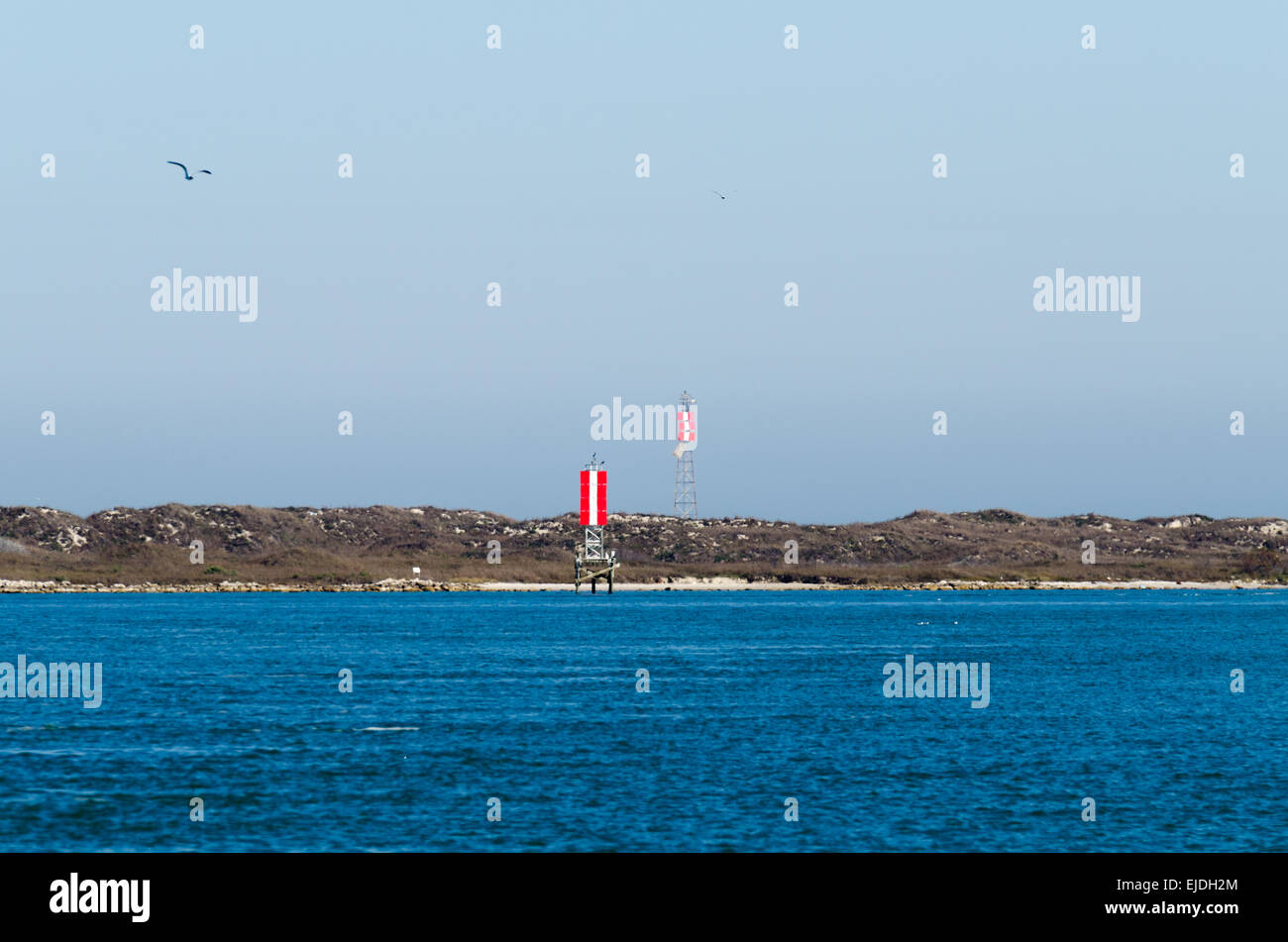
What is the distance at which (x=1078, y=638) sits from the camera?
117 meters

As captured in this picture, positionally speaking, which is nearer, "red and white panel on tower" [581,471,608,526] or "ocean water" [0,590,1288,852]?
"ocean water" [0,590,1288,852]

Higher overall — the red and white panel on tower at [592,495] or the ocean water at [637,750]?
the red and white panel on tower at [592,495]

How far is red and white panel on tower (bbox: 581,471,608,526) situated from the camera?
636 feet

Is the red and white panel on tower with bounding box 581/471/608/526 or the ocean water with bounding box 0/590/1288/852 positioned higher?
the red and white panel on tower with bounding box 581/471/608/526

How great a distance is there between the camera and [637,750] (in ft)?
161

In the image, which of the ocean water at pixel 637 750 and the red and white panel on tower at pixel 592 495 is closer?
the ocean water at pixel 637 750

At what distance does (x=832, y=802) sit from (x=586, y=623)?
101518mm

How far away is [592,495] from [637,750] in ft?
481

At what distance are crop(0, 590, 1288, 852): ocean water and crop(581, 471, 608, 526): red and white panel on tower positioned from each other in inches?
3462

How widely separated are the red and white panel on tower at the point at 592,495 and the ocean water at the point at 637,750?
87.9 metres

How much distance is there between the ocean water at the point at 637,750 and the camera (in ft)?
115

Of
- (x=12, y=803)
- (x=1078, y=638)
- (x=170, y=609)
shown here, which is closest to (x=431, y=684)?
(x=12, y=803)

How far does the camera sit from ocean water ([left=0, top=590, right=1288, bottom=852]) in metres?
35.2
